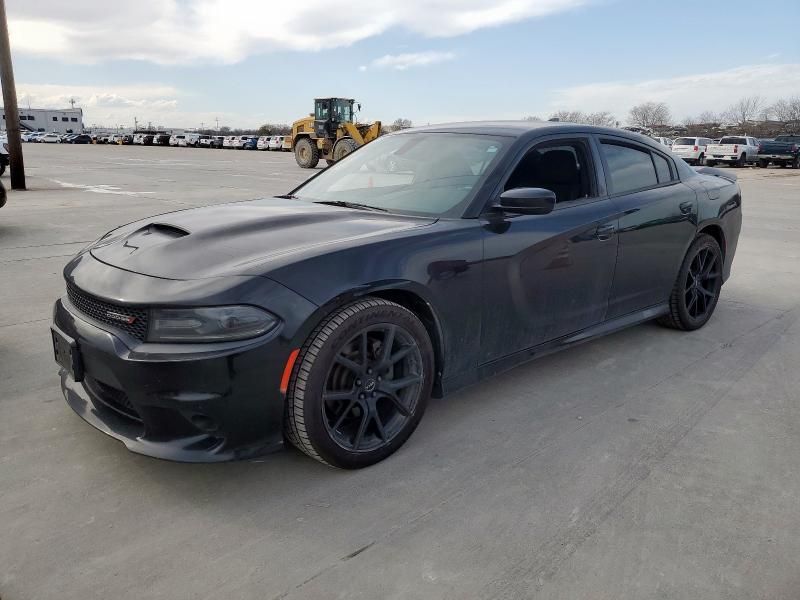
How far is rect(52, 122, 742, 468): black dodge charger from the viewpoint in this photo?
7.47 feet

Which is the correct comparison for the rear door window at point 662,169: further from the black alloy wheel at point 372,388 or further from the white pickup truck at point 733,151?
the white pickup truck at point 733,151

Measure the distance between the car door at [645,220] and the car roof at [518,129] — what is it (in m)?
0.08

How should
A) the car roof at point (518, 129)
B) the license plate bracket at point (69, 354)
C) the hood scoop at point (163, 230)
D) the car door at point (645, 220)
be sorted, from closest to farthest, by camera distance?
the license plate bracket at point (69, 354)
the hood scoop at point (163, 230)
the car roof at point (518, 129)
the car door at point (645, 220)

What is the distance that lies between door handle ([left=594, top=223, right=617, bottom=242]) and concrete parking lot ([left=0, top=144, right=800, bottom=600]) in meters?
0.84

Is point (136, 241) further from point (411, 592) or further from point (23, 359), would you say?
point (411, 592)

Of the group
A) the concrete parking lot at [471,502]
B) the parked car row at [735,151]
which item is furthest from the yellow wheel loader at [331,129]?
the concrete parking lot at [471,502]

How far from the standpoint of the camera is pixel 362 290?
253 cm

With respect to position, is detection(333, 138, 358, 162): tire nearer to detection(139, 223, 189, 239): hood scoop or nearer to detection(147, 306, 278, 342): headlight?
detection(139, 223, 189, 239): hood scoop

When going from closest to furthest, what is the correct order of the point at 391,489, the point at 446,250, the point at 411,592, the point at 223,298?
the point at 411,592 → the point at 223,298 → the point at 391,489 → the point at 446,250

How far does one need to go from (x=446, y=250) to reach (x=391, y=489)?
1.07 meters

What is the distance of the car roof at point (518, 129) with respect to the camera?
11.4 ft

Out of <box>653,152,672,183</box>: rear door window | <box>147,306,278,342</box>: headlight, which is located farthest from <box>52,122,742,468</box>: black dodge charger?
<box>653,152,672,183</box>: rear door window

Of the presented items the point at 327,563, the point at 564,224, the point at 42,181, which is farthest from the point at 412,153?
the point at 42,181

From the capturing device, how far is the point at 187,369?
2.20 m
